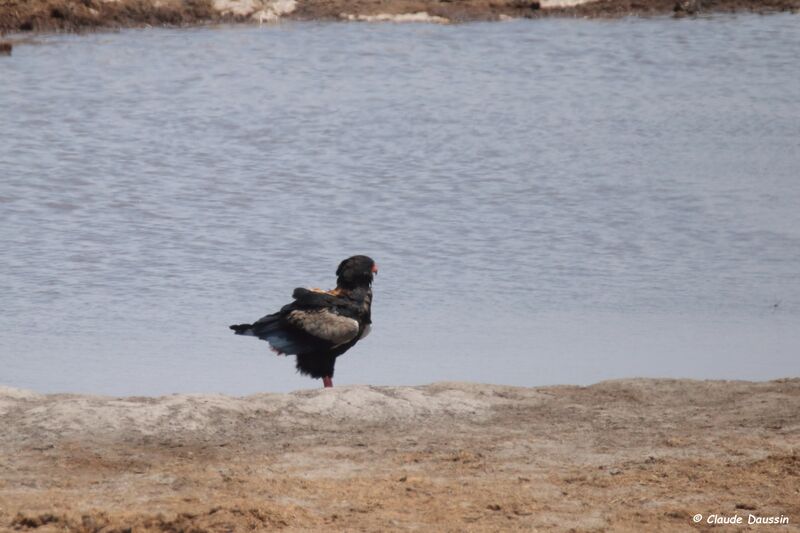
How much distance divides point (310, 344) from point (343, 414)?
4.45 ft

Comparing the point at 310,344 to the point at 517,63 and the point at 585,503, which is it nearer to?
the point at 585,503

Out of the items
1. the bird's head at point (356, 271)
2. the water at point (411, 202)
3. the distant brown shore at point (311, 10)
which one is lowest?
the water at point (411, 202)

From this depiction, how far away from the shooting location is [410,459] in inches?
303

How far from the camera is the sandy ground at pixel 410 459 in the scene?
6660 millimetres

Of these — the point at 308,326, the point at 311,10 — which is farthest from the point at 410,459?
the point at 311,10

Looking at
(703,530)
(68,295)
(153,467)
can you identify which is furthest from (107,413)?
(68,295)

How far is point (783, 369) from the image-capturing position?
10.6 meters

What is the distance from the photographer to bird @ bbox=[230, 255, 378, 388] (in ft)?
32.4

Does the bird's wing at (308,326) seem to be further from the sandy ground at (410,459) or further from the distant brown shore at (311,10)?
the distant brown shore at (311,10)

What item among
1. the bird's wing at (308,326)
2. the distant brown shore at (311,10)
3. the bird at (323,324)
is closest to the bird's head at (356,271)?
the bird at (323,324)

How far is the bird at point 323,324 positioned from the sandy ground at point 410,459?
0.99 m

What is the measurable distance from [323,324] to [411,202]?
6.40 meters

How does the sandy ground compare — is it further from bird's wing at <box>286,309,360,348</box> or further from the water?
the water

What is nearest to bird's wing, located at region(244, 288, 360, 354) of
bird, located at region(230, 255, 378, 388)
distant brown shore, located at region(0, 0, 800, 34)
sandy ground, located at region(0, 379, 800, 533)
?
bird, located at region(230, 255, 378, 388)
